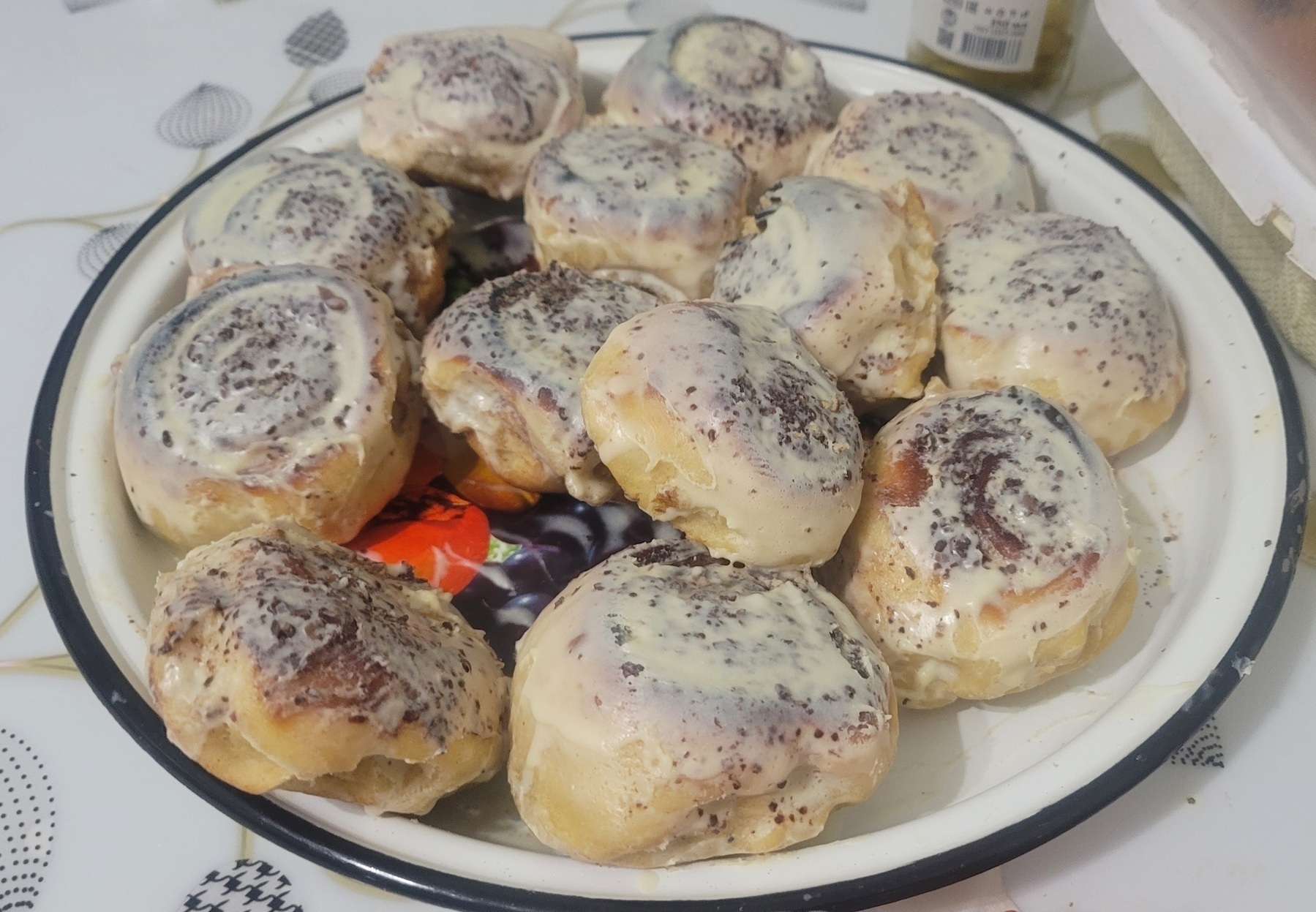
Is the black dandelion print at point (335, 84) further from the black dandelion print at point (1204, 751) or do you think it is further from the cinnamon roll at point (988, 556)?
the black dandelion print at point (1204, 751)

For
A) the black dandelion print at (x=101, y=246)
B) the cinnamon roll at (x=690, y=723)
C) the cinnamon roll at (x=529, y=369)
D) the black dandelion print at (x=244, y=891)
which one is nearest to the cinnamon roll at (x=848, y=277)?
the cinnamon roll at (x=529, y=369)

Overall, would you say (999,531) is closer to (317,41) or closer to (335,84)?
(335,84)

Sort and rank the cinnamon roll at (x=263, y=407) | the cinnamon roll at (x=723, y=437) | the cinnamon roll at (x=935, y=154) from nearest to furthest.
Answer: the cinnamon roll at (x=723, y=437), the cinnamon roll at (x=263, y=407), the cinnamon roll at (x=935, y=154)

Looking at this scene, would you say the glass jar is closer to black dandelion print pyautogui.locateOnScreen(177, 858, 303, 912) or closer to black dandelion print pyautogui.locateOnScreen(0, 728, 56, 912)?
black dandelion print pyautogui.locateOnScreen(177, 858, 303, 912)

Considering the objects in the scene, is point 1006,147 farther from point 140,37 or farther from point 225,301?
point 140,37

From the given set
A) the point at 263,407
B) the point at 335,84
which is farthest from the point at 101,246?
the point at 263,407

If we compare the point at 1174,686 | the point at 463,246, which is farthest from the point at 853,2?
the point at 1174,686
